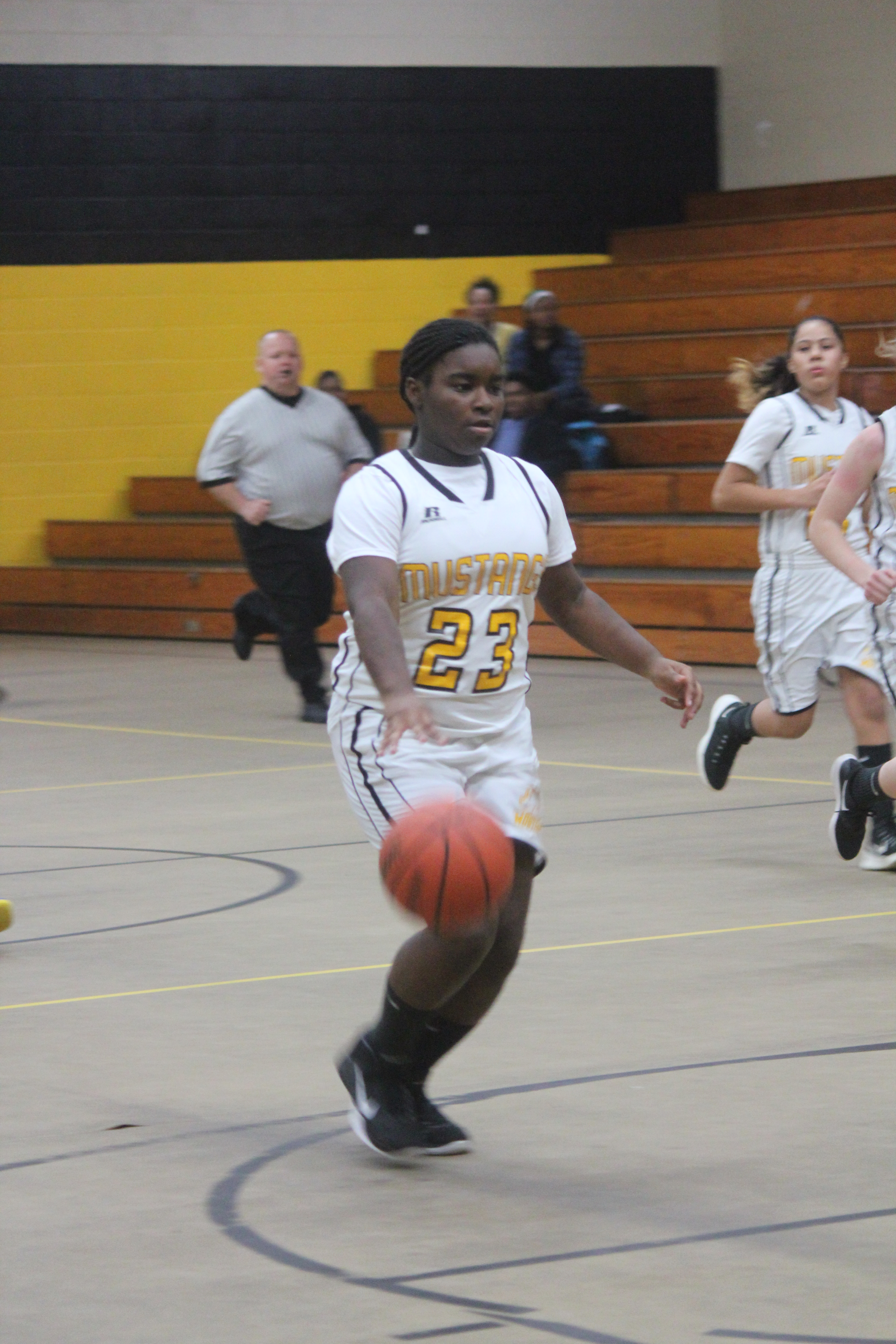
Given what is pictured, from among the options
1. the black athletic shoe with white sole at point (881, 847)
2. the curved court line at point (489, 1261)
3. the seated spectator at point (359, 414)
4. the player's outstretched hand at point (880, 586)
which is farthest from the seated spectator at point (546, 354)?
the curved court line at point (489, 1261)

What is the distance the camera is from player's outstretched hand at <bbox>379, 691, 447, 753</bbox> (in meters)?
3.89

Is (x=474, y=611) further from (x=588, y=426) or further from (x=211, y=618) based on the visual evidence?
(x=211, y=618)

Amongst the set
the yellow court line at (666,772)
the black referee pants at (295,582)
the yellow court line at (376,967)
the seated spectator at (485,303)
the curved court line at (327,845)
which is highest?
the seated spectator at (485,303)

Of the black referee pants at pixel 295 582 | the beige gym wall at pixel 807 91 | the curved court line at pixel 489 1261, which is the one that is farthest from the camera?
the beige gym wall at pixel 807 91

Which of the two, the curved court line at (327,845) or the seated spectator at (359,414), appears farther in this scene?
the seated spectator at (359,414)

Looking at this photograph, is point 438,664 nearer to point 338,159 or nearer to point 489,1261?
point 489,1261

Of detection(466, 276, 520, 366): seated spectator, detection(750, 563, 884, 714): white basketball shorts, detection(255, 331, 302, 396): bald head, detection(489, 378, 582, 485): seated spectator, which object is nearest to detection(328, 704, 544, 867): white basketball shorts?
detection(750, 563, 884, 714): white basketball shorts

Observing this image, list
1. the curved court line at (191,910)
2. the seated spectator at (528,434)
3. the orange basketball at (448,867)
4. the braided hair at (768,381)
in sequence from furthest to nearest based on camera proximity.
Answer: the seated spectator at (528,434) → the braided hair at (768,381) → the curved court line at (191,910) → the orange basketball at (448,867)

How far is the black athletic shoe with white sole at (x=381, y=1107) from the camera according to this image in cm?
417

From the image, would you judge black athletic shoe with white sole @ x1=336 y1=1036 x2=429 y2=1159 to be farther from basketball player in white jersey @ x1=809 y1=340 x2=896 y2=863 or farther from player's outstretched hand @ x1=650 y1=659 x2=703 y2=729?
basketball player in white jersey @ x1=809 y1=340 x2=896 y2=863

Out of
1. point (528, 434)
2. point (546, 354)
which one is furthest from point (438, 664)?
point (546, 354)

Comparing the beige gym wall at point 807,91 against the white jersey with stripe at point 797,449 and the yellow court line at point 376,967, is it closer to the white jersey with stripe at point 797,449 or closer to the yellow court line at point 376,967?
the white jersey with stripe at point 797,449

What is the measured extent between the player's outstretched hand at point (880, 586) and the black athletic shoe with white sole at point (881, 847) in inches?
43.1

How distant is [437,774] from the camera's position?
4.21 m
